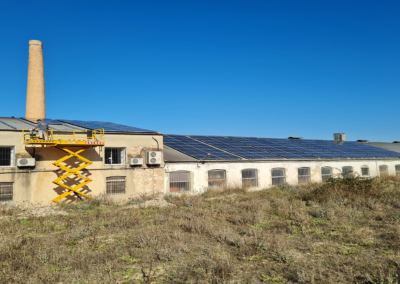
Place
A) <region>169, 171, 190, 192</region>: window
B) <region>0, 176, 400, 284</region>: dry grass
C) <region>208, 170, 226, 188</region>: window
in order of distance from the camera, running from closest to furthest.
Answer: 1. <region>0, 176, 400, 284</region>: dry grass
2. <region>169, 171, 190, 192</region>: window
3. <region>208, 170, 226, 188</region>: window

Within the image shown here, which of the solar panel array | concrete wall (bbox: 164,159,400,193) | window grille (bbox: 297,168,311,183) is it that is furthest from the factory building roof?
window grille (bbox: 297,168,311,183)

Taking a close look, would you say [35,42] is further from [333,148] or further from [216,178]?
[333,148]

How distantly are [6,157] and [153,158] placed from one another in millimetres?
7845

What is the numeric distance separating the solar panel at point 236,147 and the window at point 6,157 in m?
15.0

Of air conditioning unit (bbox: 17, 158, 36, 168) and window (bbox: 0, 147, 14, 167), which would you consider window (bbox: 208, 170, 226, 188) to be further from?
window (bbox: 0, 147, 14, 167)

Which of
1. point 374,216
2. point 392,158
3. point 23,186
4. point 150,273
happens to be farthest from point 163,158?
point 392,158

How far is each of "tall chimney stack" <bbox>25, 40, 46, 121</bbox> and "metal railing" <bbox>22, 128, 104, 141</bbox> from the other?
8809mm

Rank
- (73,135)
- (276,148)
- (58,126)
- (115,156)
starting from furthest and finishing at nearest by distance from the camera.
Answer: (276,148) → (115,156) → (58,126) → (73,135)

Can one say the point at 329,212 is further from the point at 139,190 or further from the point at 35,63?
the point at 35,63

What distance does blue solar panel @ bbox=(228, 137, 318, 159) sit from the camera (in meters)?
26.9

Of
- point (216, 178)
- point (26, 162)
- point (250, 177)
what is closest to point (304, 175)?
point (250, 177)

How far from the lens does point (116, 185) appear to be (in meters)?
18.9

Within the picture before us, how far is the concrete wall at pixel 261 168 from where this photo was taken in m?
21.0

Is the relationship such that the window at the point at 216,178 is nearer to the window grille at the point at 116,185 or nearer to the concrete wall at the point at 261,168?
the concrete wall at the point at 261,168
